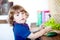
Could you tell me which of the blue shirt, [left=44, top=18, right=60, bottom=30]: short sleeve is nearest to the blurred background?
[left=44, top=18, right=60, bottom=30]: short sleeve

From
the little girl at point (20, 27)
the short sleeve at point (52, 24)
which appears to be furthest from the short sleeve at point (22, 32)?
the short sleeve at point (52, 24)

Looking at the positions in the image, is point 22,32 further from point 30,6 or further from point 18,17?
point 30,6

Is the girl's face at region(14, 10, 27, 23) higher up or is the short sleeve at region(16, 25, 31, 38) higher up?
the girl's face at region(14, 10, 27, 23)

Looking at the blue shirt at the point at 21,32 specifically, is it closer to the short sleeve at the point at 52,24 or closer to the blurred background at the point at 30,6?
the short sleeve at the point at 52,24

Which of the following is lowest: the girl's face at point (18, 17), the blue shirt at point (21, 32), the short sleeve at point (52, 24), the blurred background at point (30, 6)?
the blue shirt at point (21, 32)

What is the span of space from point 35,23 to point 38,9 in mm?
187

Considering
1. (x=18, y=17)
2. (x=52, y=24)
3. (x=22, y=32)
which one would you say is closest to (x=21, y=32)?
(x=22, y=32)

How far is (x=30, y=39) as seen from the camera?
1.77 meters

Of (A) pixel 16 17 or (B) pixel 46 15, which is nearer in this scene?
(A) pixel 16 17

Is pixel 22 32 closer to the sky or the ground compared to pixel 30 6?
closer to the ground

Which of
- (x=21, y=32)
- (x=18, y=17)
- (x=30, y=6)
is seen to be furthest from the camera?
(x=30, y=6)

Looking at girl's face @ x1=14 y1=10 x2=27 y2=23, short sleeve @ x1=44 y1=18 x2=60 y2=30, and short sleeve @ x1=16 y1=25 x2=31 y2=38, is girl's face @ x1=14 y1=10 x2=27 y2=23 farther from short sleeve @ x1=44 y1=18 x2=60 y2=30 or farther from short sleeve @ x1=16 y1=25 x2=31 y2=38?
short sleeve @ x1=44 y1=18 x2=60 y2=30

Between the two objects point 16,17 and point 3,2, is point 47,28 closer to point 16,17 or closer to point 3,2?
point 16,17

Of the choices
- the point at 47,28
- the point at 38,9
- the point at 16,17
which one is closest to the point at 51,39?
the point at 47,28
